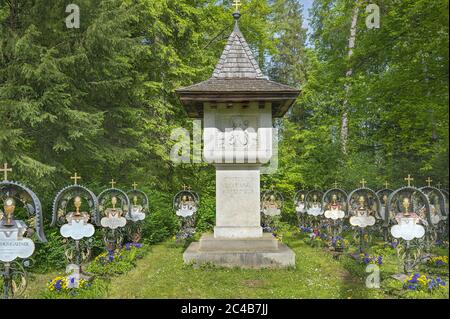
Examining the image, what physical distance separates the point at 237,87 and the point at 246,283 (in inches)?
192

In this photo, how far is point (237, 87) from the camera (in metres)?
10.2

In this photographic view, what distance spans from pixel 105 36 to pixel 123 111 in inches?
124

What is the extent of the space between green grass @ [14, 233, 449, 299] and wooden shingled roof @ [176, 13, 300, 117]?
13.8 feet

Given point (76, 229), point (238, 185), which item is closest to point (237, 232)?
point (238, 185)

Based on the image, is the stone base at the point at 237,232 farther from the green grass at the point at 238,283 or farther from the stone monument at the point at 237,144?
the green grass at the point at 238,283

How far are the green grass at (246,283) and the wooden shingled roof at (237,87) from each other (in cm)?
420

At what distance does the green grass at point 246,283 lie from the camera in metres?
7.45

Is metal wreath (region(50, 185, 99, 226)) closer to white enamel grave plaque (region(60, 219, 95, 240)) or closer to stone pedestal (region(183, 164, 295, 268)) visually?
white enamel grave plaque (region(60, 219, 95, 240))

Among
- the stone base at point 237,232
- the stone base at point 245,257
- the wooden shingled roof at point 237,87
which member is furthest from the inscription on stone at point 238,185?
the wooden shingled roof at point 237,87

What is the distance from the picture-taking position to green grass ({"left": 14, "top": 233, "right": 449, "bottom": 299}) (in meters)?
7.45

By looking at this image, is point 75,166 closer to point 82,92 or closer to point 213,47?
point 82,92

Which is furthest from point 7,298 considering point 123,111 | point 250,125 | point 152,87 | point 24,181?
point 152,87

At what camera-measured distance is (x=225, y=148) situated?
1060 centimetres

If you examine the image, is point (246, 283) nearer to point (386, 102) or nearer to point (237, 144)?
point (237, 144)
